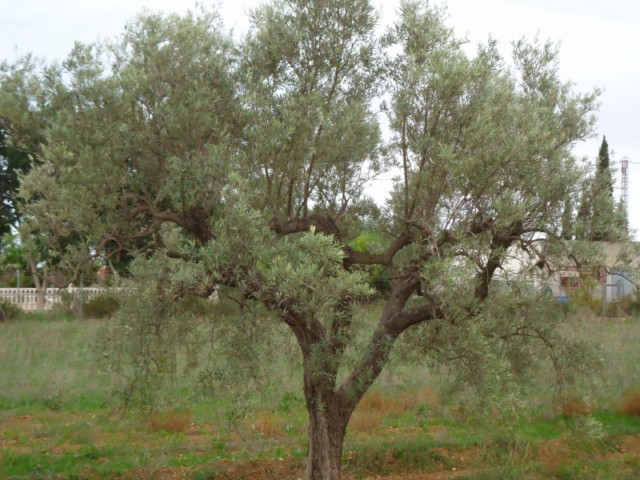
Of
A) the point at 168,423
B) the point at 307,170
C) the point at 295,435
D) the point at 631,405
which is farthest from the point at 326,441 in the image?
the point at 631,405

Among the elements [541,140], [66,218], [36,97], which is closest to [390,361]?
[541,140]

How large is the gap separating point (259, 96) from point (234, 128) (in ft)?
1.73

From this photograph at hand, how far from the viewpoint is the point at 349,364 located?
8.41 metres

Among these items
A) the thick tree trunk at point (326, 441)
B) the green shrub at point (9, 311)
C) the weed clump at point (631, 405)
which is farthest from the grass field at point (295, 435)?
the green shrub at point (9, 311)

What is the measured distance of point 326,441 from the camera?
927 cm

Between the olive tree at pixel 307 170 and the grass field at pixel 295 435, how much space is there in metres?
1.38

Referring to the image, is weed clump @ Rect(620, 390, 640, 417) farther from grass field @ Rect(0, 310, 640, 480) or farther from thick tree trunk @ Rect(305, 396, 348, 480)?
thick tree trunk @ Rect(305, 396, 348, 480)

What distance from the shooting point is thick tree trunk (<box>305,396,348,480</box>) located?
30.4 feet

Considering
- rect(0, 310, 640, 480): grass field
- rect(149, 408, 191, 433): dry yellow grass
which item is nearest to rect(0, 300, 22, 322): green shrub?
rect(0, 310, 640, 480): grass field

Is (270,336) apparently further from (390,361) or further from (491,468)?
(491,468)

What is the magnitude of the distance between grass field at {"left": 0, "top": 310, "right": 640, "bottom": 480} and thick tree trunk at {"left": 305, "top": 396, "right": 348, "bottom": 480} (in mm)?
795

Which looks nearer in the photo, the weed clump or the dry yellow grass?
the dry yellow grass

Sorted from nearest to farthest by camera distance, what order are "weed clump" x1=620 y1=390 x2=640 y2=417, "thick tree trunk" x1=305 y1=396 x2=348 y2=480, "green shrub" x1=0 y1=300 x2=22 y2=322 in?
"thick tree trunk" x1=305 y1=396 x2=348 y2=480, "weed clump" x1=620 y1=390 x2=640 y2=417, "green shrub" x1=0 y1=300 x2=22 y2=322

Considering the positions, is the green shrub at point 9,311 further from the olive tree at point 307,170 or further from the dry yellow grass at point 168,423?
the olive tree at point 307,170
